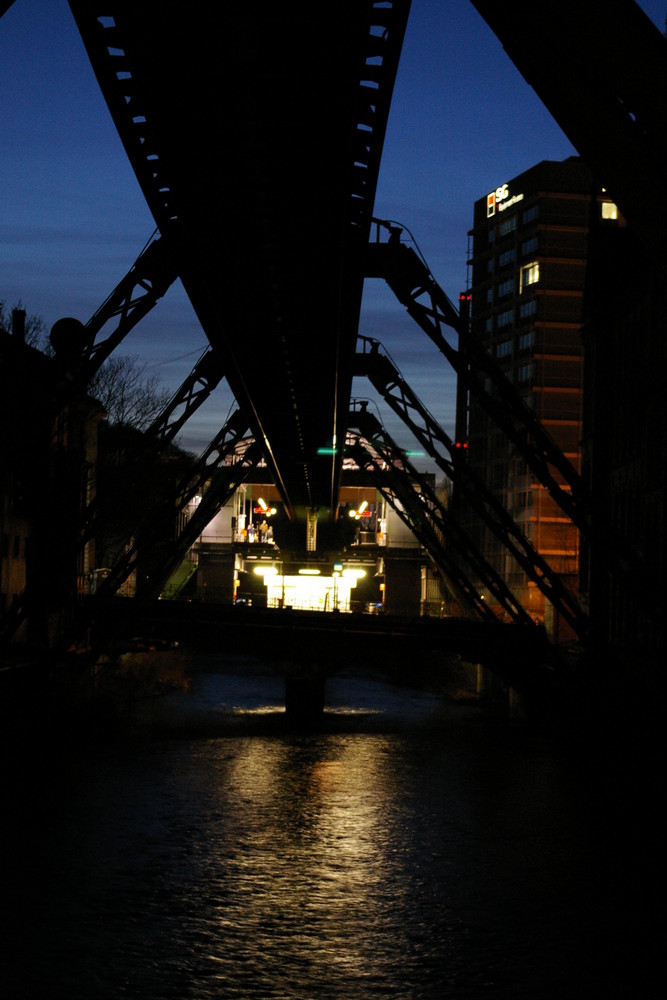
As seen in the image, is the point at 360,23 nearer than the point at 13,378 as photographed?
Yes

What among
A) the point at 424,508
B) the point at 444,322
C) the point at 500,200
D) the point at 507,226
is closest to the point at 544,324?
the point at 507,226

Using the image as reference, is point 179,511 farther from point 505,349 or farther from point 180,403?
point 505,349

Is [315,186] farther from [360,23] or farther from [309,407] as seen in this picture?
[309,407]

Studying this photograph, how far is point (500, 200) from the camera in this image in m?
109

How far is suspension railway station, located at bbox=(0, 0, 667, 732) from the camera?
301 inches

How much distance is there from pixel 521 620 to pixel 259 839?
1819 cm

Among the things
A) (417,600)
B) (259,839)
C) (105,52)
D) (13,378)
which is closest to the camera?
(105,52)

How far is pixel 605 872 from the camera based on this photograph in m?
21.9

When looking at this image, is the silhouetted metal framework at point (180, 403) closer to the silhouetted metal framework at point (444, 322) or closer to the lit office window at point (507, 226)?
the silhouetted metal framework at point (444, 322)

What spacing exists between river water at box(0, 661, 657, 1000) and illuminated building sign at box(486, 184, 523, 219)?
75.5 m

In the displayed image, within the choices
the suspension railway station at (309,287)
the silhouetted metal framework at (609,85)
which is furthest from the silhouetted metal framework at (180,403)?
the silhouetted metal framework at (609,85)

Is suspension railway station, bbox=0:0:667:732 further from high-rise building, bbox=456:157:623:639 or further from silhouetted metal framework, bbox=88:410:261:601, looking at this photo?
high-rise building, bbox=456:157:623:639

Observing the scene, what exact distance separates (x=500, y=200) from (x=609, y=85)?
4167 inches

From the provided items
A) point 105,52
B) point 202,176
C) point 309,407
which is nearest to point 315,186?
point 202,176
